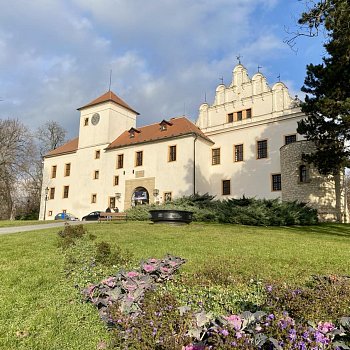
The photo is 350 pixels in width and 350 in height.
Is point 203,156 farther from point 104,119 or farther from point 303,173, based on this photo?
point 104,119

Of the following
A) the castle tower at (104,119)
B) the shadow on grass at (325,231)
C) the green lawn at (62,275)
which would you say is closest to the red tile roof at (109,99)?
the castle tower at (104,119)

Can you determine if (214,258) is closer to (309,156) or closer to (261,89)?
(309,156)

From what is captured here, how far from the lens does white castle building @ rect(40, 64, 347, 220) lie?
27.3 m

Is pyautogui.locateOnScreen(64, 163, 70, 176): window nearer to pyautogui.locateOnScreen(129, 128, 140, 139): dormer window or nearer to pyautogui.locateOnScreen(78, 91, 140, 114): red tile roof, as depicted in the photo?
pyautogui.locateOnScreen(78, 91, 140, 114): red tile roof

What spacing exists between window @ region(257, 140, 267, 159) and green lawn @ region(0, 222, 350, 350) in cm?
1994

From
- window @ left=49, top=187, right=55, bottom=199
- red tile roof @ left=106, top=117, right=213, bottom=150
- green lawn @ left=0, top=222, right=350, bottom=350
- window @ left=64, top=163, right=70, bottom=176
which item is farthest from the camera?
window @ left=49, top=187, right=55, bottom=199

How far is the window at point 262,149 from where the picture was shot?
29.9 metres

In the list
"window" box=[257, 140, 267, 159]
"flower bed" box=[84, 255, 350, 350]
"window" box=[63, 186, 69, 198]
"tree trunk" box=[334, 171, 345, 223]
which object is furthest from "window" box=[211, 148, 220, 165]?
"flower bed" box=[84, 255, 350, 350]

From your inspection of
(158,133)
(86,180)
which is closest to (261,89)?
(158,133)

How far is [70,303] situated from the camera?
5090 millimetres

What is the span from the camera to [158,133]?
34969 mm

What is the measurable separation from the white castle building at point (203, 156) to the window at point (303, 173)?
0.06m

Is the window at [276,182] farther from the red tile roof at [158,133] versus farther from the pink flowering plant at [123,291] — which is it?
the pink flowering plant at [123,291]

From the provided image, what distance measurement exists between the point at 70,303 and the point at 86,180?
34.6 m
